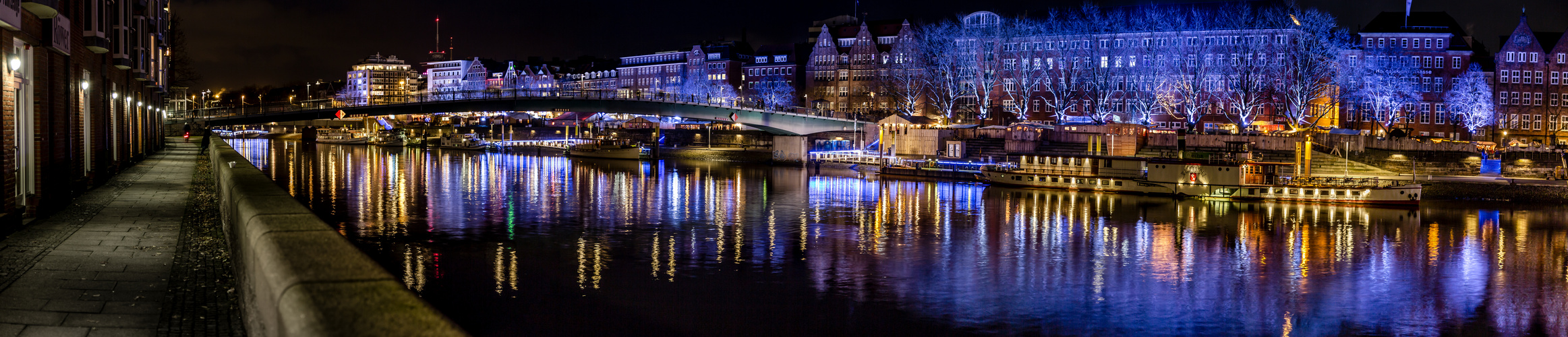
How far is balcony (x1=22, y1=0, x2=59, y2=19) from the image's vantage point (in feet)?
49.0

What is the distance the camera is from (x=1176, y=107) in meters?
93.9

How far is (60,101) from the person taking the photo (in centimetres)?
1922

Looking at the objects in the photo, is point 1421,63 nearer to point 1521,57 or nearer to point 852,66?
point 1521,57

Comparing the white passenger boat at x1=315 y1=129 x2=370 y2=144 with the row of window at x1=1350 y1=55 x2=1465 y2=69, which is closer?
the row of window at x1=1350 y1=55 x2=1465 y2=69

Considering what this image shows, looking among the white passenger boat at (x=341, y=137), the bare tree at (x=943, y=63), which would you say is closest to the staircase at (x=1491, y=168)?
the bare tree at (x=943, y=63)

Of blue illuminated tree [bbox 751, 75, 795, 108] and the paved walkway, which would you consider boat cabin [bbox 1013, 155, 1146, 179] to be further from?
blue illuminated tree [bbox 751, 75, 795, 108]

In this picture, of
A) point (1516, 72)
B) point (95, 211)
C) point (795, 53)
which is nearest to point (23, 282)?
point (95, 211)

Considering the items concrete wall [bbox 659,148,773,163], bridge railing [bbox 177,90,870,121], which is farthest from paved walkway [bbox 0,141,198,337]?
concrete wall [bbox 659,148,773,163]

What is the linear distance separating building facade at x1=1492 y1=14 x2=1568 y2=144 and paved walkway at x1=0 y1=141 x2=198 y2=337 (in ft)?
338

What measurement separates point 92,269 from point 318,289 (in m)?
7.62

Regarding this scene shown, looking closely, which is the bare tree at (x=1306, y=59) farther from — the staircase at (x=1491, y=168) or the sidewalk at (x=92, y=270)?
the sidewalk at (x=92, y=270)

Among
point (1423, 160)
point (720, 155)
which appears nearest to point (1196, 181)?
point (1423, 160)

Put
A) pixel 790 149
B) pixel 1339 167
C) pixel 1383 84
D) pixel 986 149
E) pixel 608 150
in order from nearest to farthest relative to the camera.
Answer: pixel 1339 167, pixel 986 149, pixel 790 149, pixel 1383 84, pixel 608 150

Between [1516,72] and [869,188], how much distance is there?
232ft
